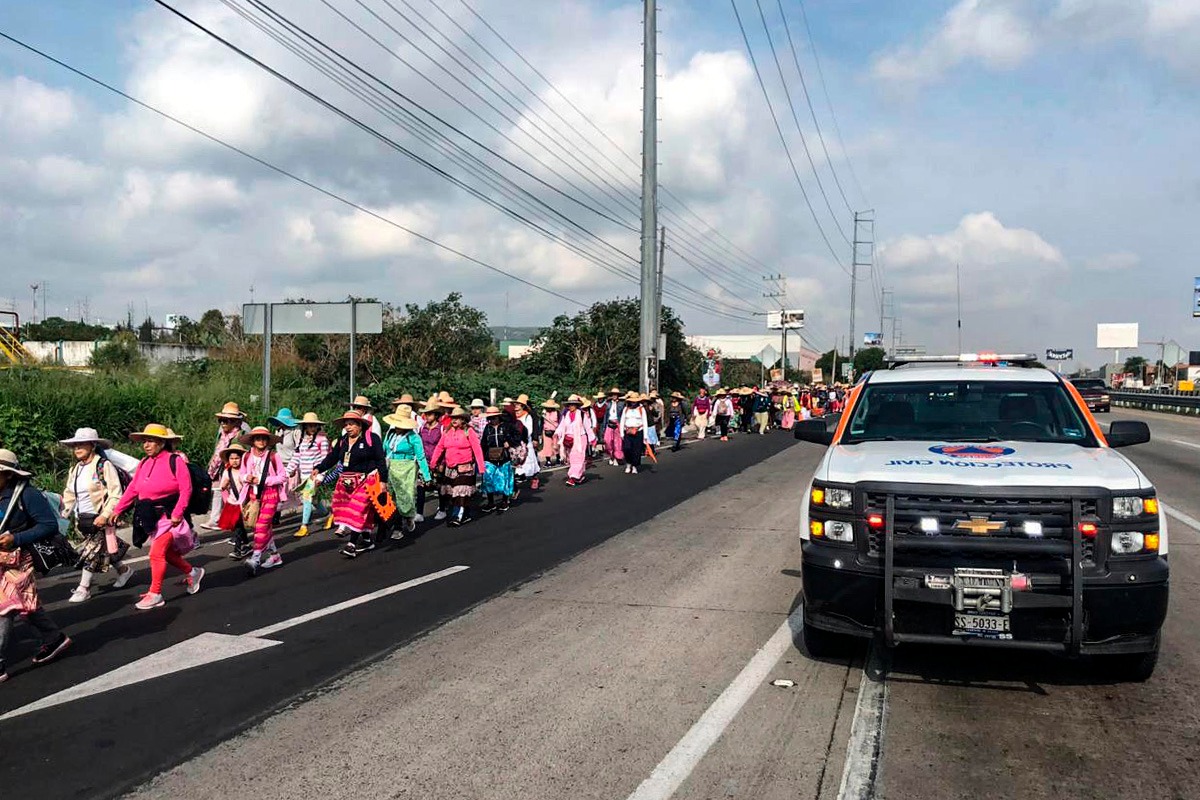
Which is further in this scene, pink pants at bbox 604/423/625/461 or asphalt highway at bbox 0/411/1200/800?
pink pants at bbox 604/423/625/461

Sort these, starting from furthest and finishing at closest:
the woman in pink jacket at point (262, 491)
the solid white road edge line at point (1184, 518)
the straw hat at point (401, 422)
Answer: the solid white road edge line at point (1184, 518)
the straw hat at point (401, 422)
the woman in pink jacket at point (262, 491)

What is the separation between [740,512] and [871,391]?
606cm

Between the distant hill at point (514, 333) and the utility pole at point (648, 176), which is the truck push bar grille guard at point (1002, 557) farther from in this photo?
the distant hill at point (514, 333)

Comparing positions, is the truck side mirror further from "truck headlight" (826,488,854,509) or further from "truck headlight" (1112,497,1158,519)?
"truck headlight" (826,488,854,509)

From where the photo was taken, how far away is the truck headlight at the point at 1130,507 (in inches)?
185

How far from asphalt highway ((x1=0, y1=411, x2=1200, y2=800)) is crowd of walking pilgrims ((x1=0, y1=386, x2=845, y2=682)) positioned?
0.50m

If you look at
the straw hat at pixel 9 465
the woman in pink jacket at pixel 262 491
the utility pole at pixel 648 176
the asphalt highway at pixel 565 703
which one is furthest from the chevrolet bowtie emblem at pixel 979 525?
the utility pole at pixel 648 176

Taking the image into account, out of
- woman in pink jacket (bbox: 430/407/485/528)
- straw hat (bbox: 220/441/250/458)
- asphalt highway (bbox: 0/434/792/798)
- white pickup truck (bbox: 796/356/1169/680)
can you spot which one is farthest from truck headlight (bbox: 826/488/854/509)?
woman in pink jacket (bbox: 430/407/485/528)

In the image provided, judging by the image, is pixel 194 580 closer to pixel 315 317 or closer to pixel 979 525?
pixel 979 525

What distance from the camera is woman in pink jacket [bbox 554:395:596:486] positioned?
660 inches

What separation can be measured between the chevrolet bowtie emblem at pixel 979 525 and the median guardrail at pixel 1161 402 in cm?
4480

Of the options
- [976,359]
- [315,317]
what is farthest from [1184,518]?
[315,317]

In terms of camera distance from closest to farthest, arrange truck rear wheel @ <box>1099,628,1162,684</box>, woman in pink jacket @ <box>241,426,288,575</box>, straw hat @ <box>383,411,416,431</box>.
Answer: truck rear wheel @ <box>1099,628,1162,684</box> < woman in pink jacket @ <box>241,426,288,575</box> < straw hat @ <box>383,411,416,431</box>

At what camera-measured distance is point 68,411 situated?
14.9m
